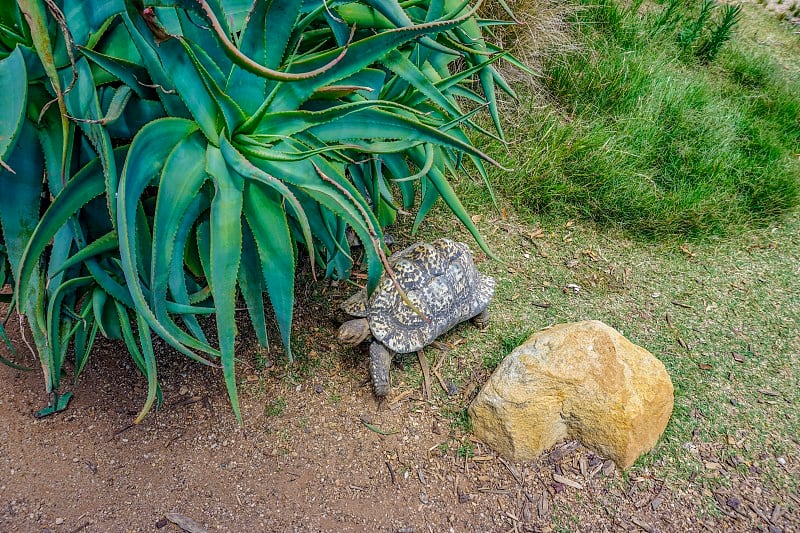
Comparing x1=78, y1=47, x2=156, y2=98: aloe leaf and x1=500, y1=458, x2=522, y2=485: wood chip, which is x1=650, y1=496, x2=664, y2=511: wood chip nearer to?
x1=500, y1=458, x2=522, y2=485: wood chip

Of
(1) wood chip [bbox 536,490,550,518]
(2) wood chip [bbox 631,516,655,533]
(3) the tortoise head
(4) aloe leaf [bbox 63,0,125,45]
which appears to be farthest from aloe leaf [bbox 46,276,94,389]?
(2) wood chip [bbox 631,516,655,533]

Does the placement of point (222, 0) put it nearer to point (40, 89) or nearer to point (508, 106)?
point (40, 89)

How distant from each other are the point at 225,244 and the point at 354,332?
99 cm

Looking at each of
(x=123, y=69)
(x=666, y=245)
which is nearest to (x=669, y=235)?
(x=666, y=245)

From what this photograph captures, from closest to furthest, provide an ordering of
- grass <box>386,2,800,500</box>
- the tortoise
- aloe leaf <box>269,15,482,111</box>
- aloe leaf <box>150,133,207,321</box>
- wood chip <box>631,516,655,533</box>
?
aloe leaf <box>150,133,207,321</box> → aloe leaf <box>269,15,482,111</box> → wood chip <box>631,516,655,533</box> → the tortoise → grass <box>386,2,800,500</box>

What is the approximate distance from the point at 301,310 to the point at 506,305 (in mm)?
1058

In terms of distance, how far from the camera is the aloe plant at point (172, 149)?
4.31 feet

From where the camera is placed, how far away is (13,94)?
4.35 ft

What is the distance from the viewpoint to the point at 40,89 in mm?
1483

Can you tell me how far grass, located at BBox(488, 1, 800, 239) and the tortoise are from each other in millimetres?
1178

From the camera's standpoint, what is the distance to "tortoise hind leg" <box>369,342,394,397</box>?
7.29 feet

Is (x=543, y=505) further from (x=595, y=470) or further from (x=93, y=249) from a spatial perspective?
(x=93, y=249)

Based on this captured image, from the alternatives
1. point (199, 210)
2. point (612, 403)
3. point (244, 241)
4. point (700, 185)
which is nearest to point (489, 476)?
point (612, 403)

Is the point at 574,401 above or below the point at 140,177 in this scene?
below
